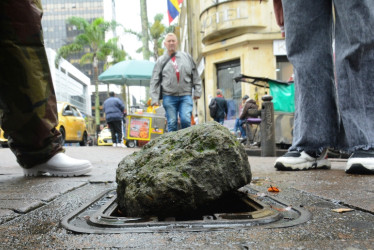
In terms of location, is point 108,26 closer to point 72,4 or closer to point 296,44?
point 296,44

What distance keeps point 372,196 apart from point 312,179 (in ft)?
2.25

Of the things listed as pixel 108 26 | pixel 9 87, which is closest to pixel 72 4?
pixel 108 26

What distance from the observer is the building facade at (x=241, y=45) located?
1655cm

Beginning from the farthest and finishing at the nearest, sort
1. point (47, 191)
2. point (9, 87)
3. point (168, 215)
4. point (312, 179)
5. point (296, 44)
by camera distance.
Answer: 1. point (296, 44)
2. point (9, 87)
3. point (312, 179)
4. point (47, 191)
5. point (168, 215)

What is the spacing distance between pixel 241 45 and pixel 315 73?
48.8 feet

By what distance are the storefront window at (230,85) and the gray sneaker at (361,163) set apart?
575 inches

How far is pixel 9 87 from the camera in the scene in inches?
95.0

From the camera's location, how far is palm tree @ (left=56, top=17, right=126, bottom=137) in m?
30.0

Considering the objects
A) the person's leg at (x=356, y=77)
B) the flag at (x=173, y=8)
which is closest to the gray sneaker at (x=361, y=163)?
the person's leg at (x=356, y=77)

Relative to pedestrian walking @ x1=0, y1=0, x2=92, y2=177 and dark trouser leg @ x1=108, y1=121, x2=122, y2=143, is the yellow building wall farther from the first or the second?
pedestrian walking @ x1=0, y1=0, x2=92, y2=177

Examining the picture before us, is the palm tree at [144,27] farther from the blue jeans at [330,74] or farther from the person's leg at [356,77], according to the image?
the person's leg at [356,77]

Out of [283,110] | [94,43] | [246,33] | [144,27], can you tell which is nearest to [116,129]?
[283,110]

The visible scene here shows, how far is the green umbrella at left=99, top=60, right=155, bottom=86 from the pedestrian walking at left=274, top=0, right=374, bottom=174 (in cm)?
1130

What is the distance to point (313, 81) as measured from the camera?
278 cm
